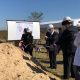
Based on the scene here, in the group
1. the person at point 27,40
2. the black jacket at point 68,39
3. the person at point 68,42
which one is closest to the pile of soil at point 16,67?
the person at point 68,42

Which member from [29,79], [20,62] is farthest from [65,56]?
[29,79]

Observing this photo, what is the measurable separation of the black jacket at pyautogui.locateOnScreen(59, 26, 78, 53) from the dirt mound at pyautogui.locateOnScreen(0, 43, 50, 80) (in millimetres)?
1161

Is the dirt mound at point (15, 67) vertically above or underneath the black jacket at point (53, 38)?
underneath

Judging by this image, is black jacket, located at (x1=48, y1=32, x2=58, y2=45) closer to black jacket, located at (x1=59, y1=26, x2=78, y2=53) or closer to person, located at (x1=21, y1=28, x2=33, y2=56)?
person, located at (x1=21, y1=28, x2=33, y2=56)

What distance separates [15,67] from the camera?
11.9 metres

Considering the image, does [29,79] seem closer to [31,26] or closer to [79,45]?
[79,45]

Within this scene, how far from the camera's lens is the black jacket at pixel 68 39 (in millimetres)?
12336

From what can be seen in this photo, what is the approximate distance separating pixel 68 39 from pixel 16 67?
6.41 feet

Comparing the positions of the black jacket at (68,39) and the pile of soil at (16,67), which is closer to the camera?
the pile of soil at (16,67)

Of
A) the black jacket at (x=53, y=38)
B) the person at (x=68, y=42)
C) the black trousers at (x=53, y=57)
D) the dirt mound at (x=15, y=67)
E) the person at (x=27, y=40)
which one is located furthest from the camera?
the person at (x=27, y=40)

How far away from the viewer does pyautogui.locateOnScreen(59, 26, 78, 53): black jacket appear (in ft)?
40.5

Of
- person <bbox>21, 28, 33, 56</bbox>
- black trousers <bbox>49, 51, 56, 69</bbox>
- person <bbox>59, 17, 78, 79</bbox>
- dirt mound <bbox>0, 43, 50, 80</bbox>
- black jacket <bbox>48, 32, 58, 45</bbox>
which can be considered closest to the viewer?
dirt mound <bbox>0, 43, 50, 80</bbox>

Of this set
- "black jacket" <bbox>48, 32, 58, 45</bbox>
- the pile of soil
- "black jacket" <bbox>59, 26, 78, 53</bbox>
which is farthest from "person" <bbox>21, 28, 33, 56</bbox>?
"black jacket" <bbox>59, 26, 78, 53</bbox>

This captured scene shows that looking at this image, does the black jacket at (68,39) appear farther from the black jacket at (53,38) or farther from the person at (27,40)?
the person at (27,40)
